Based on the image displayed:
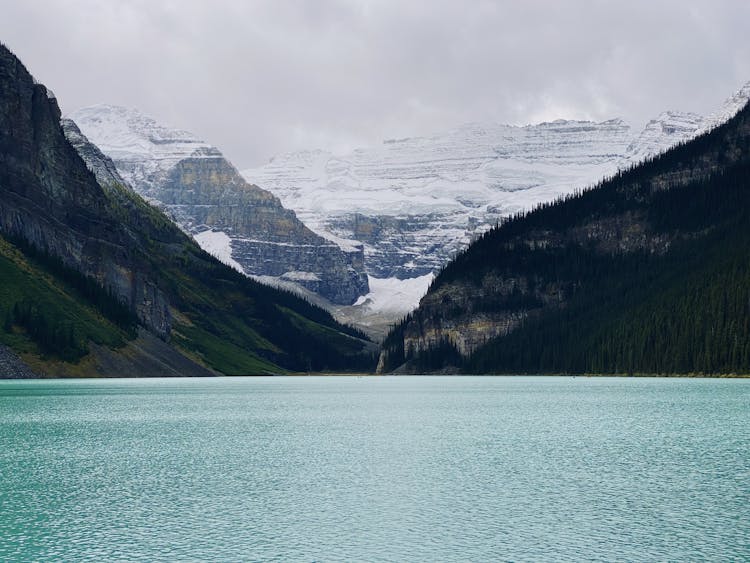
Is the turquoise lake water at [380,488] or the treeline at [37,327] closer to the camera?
the turquoise lake water at [380,488]

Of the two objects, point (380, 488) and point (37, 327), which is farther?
point (37, 327)

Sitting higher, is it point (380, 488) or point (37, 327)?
point (37, 327)

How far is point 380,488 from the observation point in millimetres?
52312

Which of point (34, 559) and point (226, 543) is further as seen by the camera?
Answer: point (226, 543)

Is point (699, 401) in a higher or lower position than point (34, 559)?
higher

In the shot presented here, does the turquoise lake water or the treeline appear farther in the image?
the treeline

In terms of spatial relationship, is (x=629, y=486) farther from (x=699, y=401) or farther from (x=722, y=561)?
(x=699, y=401)

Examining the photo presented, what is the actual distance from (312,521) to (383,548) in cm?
618

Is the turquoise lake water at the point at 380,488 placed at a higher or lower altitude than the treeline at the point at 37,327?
lower

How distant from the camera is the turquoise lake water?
127ft

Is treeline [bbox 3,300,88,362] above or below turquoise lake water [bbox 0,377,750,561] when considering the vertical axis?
above

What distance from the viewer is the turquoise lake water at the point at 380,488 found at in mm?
38812

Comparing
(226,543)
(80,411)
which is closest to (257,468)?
(226,543)

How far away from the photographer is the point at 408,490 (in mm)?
51531
